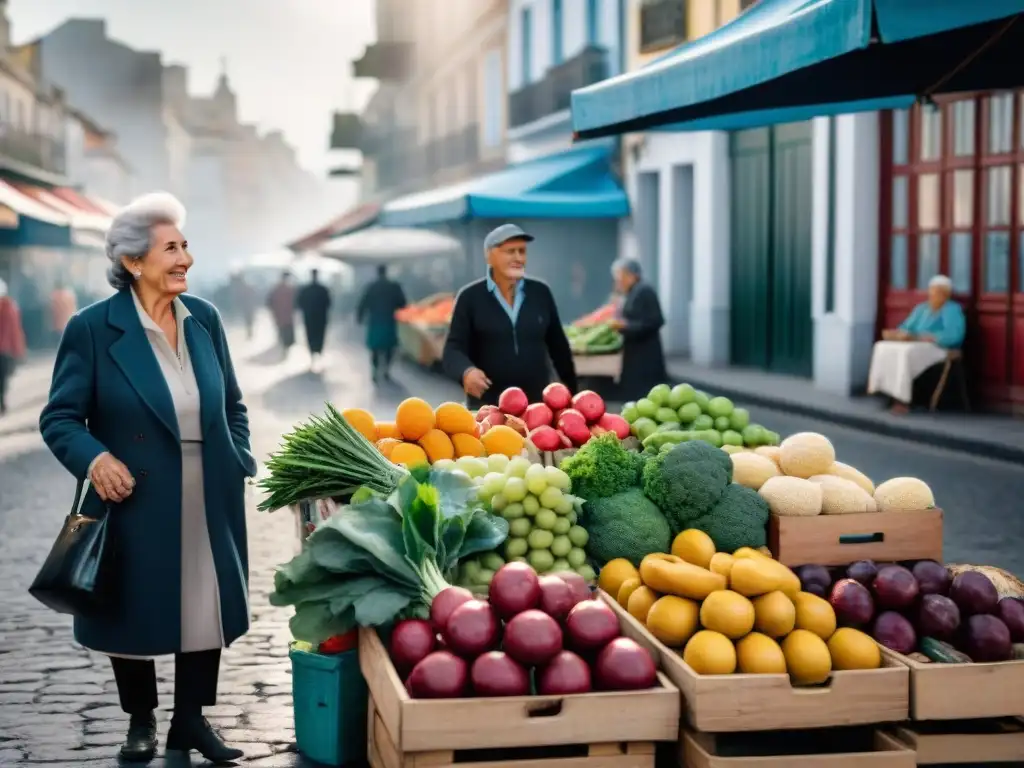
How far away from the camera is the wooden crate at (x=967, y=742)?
436cm

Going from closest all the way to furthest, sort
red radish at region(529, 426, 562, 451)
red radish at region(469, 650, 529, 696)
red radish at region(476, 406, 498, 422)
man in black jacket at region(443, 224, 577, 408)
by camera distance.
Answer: red radish at region(469, 650, 529, 696) < red radish at region(529, 426, 562, 451) < red radish at region(476, 406, 498, 422) < man in black jacket at region(443, 224, 577, 408)

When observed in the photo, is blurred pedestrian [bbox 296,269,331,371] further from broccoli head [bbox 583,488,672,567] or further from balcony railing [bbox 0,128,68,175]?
broccoli head [bbox 583,488,672,567]

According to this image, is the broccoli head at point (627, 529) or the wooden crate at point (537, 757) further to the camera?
the broccoli head at point (627, 529)

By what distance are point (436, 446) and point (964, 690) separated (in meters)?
2.51

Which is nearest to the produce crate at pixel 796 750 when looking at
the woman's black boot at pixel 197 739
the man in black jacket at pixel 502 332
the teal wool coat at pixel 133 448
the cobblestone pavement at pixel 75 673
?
the cobblestone pavement at pixel 75 673

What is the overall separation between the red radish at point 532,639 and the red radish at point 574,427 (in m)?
2.44

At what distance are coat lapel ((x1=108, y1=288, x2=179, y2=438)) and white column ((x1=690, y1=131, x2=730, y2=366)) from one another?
58.2ft

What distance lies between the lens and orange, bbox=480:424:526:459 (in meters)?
6.29

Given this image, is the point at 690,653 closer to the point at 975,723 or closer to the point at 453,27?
the point at 975,723

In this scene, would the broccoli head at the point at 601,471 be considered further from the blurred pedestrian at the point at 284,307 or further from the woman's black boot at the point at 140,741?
the blurred pedestrian at the point at 284,307

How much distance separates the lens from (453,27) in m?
48.1

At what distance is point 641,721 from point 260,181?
516 ft

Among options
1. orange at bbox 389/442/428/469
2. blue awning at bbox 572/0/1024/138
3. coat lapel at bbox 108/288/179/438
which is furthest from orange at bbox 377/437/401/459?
blue awning at bbox 572/0/1024/138

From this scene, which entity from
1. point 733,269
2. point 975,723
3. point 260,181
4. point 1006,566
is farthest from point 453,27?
point 260,181
